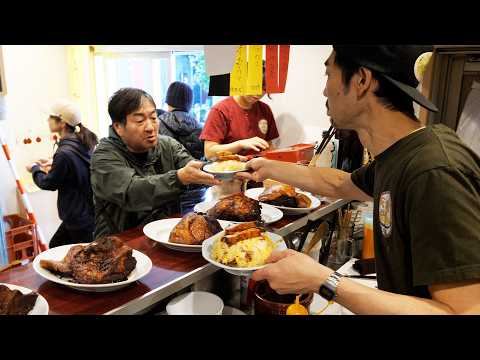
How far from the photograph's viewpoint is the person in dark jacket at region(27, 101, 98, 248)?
350 cm

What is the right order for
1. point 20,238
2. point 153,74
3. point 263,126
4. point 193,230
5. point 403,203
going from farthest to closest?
point 153,74, point 20,238, point 263,126, point 193,230, point 403,203

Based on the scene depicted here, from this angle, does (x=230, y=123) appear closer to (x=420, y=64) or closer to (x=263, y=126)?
(x=263, y=126)

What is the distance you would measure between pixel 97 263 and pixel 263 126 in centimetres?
229

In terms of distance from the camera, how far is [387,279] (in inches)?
45.9

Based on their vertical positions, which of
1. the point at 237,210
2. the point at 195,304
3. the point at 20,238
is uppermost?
the point at 237,210

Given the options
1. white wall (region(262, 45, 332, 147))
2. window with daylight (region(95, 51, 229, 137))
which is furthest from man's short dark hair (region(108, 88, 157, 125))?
window with daylight (region(95, 51, 229, 137))

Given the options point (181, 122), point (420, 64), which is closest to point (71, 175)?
point (181, 122)

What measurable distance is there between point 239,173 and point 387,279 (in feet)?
3.30

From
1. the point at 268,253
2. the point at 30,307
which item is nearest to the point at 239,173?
the point at 268,253

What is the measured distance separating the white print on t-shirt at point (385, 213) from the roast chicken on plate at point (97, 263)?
83 cm

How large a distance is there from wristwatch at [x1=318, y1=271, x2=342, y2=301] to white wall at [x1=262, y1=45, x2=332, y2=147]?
2478mm

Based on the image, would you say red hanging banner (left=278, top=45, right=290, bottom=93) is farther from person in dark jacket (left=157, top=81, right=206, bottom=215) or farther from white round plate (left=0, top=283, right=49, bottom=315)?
white round plate (left=0, top=283, right=49, bottom=315)

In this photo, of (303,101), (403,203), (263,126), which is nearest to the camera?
(403,203)

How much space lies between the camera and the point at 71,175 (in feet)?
11.6
